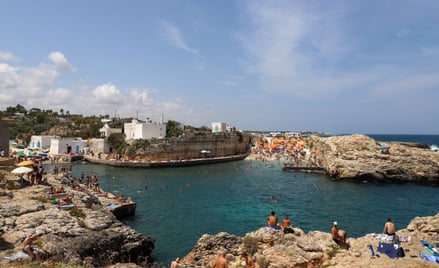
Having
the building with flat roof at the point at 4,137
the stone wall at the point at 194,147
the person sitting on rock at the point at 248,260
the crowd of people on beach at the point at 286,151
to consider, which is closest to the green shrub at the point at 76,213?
the person sitting on rock at the point at 248,260

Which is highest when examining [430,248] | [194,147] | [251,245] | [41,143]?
[41,143]

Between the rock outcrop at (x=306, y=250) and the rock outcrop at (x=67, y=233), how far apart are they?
9.77 ft

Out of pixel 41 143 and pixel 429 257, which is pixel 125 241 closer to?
pixel 429 257

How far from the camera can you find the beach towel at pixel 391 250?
8906 millimetres

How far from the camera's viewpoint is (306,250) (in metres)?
9.32

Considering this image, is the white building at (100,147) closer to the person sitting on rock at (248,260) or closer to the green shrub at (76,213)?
the green shrub at (76,213)

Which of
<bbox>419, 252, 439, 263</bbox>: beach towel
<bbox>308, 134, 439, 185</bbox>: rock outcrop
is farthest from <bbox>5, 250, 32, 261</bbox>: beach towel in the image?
<bbox>308, 134, 439, 185</bbox>: rock outcrop

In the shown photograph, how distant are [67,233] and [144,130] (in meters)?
43.7

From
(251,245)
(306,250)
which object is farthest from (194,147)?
(306,250)

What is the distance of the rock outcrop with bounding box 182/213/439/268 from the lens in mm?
8562

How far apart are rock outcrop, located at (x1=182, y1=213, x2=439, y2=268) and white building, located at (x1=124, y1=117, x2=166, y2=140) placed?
4386cm

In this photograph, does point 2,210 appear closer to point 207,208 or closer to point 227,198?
point 207,208

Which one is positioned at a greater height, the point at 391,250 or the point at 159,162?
the point at 391,250

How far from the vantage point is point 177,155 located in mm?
52406
